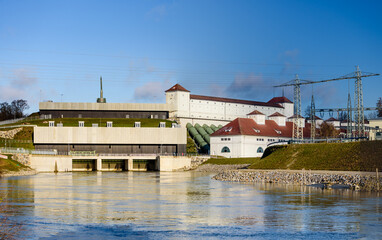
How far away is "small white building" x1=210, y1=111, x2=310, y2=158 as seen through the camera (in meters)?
105

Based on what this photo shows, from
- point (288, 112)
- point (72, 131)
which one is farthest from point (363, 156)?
point (288, 112)

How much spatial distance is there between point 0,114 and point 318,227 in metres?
149

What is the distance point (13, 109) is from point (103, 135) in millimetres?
72386

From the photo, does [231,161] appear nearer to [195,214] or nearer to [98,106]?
[98,106]

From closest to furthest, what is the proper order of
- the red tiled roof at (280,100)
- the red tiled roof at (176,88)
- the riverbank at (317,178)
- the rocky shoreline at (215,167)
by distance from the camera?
the riverbank at (317,178)
the rocky shoreline at (215,167)
the red tiled roof at (176,88)
the red tiled roof at (280,100)

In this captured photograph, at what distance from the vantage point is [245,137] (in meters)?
106

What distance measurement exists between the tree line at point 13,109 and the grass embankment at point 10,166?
281ft

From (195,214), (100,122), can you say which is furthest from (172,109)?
(195,214)

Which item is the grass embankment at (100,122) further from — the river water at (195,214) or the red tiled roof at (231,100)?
the river water at (195,214)

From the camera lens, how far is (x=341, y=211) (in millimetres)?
32562

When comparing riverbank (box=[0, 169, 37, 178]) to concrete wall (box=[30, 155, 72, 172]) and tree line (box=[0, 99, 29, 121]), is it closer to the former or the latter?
concrete wall (box=[30, 155, 72, 172])

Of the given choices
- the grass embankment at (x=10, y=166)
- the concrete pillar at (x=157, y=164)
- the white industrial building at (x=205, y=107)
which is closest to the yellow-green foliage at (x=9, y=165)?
the grass embankment at (x=10, y=166)

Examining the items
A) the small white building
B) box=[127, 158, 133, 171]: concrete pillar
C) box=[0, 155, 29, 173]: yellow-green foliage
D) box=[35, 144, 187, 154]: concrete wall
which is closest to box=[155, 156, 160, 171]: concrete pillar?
box=[127, 158, 133, 171]: concrete pillar

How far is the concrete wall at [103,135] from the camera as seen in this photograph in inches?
4045
